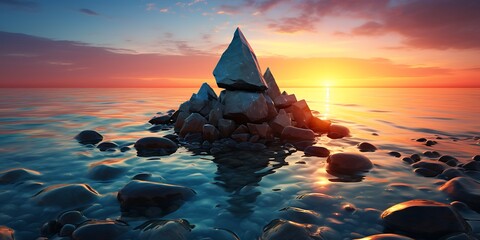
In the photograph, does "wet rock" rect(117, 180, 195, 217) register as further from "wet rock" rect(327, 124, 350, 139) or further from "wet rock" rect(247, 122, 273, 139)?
"wet rock" rect(327, 124, 350, 139)

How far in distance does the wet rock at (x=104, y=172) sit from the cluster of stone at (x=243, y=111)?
3715mm

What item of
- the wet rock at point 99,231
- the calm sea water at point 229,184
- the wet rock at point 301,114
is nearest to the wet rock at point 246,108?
the wet rock at point 301,114

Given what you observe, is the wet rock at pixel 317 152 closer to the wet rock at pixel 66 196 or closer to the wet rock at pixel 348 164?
the wet rock at pixel 348 164

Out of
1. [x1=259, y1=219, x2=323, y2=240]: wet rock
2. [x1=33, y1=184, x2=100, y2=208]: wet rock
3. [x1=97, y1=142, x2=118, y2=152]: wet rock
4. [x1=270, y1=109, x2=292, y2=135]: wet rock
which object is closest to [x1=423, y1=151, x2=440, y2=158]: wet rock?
[x1=270, y1=109, x2=292, y2=135]: wet rock

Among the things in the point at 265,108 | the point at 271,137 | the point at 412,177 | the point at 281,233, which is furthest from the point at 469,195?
the point at 265,108

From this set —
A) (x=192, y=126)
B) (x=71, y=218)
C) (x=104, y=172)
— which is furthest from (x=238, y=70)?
(x=71, y=218)

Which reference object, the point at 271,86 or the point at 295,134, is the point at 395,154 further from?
the point at 271,86

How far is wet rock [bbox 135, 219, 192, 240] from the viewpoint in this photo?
321 centimetres

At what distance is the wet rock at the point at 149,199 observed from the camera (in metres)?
4.08

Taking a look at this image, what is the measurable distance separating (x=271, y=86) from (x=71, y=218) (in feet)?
34.3

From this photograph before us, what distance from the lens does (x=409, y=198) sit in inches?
184

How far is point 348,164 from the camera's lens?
6.39 m

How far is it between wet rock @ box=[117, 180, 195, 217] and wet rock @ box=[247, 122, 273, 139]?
5414mm

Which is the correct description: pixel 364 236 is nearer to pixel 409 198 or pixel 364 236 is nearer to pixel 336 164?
pixel 409 198
